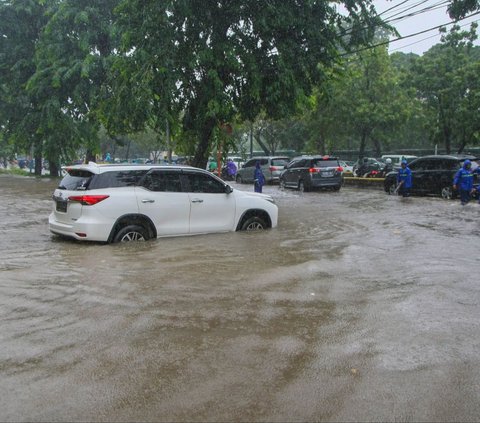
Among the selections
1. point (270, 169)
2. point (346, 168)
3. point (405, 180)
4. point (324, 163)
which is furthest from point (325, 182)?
point (346, 168)

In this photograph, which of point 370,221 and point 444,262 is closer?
point 444,262

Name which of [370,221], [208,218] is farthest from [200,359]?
[370,221]

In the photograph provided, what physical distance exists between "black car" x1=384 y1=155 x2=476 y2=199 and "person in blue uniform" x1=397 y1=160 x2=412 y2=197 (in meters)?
0.52

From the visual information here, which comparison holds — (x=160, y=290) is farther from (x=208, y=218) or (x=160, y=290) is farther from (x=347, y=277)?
(x=208, y=218)

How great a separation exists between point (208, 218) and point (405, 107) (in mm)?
30016

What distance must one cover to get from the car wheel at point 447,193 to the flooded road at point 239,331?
10.0 metres

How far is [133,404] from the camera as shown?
381 centimetres

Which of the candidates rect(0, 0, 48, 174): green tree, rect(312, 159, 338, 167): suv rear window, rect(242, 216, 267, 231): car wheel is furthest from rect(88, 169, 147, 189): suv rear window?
rect(0, 0, 48, 174): green tree

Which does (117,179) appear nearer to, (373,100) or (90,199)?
(90,199)

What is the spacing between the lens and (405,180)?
20.6m

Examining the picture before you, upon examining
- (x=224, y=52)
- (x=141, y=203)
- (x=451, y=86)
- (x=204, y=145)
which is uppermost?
(x=451, y=86)

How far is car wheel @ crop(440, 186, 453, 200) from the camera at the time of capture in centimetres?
1983

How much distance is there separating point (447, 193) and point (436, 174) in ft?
2.86

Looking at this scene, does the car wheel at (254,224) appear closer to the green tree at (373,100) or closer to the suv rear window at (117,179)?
the suv rear window at (117,179)
